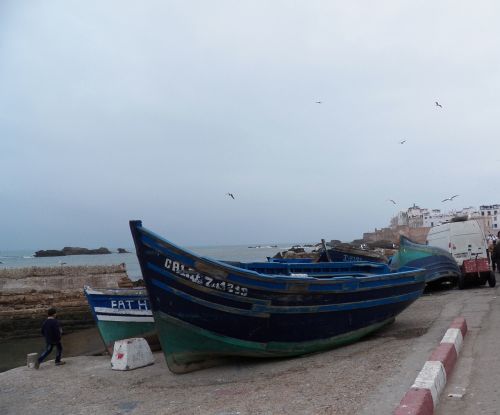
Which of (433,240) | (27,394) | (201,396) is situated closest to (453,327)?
(201,396)

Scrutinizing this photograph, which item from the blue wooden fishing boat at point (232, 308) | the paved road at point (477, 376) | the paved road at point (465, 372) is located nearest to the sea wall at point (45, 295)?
the blue wooden fishing boat at point (232, 308)

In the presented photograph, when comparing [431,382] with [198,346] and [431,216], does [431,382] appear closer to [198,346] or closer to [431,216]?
[198,346]

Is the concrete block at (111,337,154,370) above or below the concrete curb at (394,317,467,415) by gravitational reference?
below

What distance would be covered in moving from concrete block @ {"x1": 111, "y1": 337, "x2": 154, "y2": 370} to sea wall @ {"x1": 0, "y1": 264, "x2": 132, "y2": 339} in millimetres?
12198

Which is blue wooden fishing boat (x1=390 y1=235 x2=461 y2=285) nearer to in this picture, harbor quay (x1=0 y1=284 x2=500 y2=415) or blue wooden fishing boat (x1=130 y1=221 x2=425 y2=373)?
harbor quay (x1=0 y1=284 x2=500 y2=415)

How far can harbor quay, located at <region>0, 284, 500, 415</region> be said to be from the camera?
487 cm

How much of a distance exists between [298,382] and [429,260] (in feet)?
33.8

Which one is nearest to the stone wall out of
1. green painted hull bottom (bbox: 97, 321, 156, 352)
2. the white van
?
the white van

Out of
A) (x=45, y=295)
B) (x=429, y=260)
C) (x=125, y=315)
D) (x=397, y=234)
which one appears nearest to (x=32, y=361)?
(x=125, y=315)

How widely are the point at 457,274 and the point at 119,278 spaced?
1942 centimetres

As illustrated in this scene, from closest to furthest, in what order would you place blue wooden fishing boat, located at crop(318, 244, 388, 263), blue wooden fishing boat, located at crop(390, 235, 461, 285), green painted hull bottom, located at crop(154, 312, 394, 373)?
1. green painted hull bottom, located at crop(154, 312, 394, 373)
2. blue wooden fishing boat, located at crop(390, 235, 461, 285)
3. blue wooden fishing boat, located at crop(318, 244, 388, 263)

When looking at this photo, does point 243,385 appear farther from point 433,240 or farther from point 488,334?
point 433,240

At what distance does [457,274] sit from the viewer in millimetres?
15820

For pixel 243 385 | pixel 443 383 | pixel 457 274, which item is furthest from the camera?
pixel 457 274
